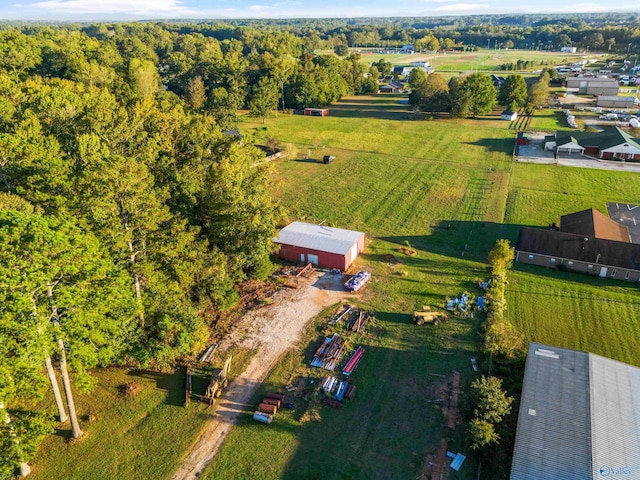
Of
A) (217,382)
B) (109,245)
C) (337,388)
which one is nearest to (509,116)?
(337,388)

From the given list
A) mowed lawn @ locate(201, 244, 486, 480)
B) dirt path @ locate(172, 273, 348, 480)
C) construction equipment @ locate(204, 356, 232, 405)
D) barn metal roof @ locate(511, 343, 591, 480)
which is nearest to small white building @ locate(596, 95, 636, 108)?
mowed lawn @ locate(201, 244, 486, 480)

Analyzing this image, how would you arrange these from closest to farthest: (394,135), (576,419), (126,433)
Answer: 1. (576,419)
2. (126,433)
3. (394,135)

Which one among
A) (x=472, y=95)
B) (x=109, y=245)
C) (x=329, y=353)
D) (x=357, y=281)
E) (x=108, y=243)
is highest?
(x=472, y=95)

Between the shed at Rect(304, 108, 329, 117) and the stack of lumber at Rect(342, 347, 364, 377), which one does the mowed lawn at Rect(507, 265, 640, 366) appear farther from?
the shed at Rect(304, 108, 329, 117)

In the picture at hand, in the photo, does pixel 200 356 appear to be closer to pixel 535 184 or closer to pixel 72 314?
pixel 72 314

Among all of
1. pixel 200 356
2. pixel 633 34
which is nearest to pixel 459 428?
pixel 200 356

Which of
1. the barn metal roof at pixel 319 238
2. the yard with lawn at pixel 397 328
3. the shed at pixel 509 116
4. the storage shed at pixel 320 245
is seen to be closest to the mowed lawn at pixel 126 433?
the yard with lawn at pixel 397 328

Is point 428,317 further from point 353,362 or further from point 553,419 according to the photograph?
point 553,419
